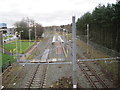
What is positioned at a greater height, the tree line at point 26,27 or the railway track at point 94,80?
the tree line at point 26,27

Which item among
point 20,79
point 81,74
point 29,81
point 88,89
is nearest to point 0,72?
point 20,79

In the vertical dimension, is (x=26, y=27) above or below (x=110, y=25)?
above

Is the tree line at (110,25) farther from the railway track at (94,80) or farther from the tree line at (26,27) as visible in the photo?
the tree line at (26,27)

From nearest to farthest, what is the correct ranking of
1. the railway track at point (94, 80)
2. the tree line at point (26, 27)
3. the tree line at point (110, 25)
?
the railway track at point (94, 80), the tree line at point (110, 25), the tree line at point (26, 27)

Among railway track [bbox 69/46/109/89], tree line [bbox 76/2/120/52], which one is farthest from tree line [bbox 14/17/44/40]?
railway track [bbox 69/46/109/89]

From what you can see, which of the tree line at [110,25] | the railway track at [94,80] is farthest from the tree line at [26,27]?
the railway track at [94,80]

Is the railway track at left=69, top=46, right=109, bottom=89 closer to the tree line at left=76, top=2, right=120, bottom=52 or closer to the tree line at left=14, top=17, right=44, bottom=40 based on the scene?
the tree line at left=76, top=2, right=120, bottom=52

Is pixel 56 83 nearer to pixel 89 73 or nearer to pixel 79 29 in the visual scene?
pixel 89 73

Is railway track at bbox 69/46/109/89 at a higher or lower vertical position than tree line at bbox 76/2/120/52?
lower

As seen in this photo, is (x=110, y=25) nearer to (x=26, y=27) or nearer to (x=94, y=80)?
(x=94, y=80)

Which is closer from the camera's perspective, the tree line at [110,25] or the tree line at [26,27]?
the tree line at [110,25]

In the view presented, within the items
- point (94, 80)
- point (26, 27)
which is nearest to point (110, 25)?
point (94, 80)

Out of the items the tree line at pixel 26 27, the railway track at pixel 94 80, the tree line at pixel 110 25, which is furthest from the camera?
the tree line at pixel 26 27

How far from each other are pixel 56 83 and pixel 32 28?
2710 centimetres
